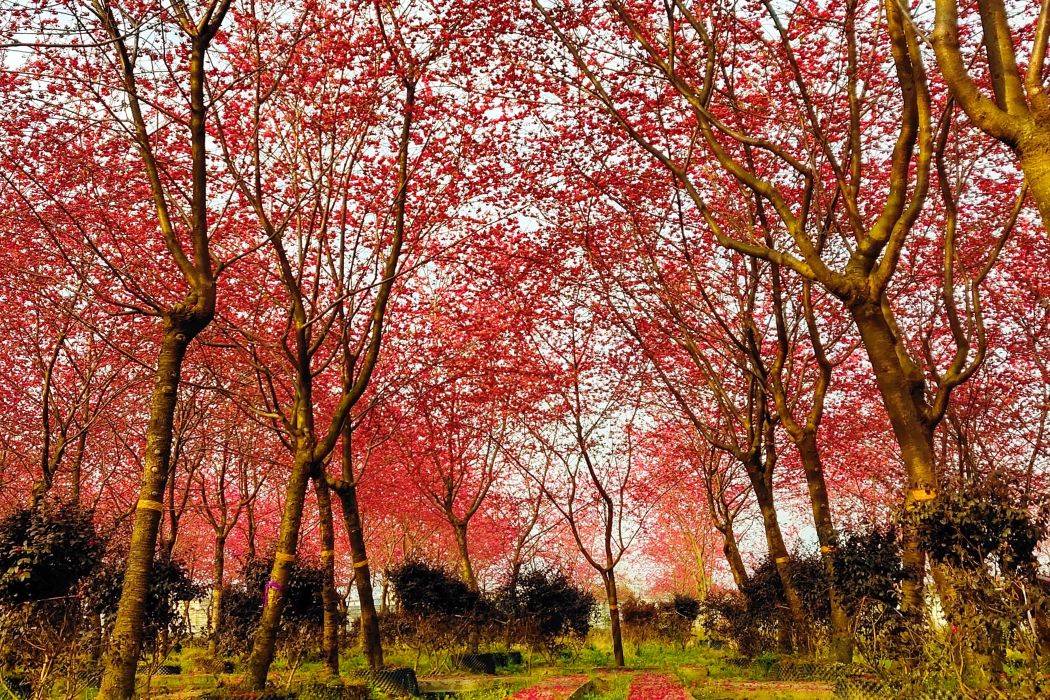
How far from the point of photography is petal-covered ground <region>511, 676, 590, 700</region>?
336 inches

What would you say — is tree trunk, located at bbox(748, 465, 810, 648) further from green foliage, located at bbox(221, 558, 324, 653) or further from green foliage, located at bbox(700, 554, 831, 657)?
green foliage, located at bbox(221, 558, 324, 653)

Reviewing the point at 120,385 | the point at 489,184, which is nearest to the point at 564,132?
the point at 489,184

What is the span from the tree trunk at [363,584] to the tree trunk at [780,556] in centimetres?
688

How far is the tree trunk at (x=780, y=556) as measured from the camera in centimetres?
1202

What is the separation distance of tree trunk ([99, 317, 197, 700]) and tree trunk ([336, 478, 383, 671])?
16.5 ft

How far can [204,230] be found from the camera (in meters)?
6.68

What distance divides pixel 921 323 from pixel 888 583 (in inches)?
330

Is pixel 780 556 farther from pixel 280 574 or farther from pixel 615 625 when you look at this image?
pixel 280 574

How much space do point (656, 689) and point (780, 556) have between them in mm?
3481

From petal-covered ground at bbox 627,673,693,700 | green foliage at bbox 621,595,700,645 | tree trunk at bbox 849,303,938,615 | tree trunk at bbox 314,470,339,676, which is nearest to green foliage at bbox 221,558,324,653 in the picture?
tree trunk at bbox 314,470,339,676

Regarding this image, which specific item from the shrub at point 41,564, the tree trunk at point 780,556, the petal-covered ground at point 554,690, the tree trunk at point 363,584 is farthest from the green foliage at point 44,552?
the tree trunk at point 780,556

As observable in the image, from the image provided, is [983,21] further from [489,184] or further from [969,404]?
[969,404]

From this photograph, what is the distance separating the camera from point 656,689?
1023 cm

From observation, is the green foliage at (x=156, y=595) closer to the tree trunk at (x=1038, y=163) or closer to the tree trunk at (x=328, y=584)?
the tree trunk at (x=328, y=584)
